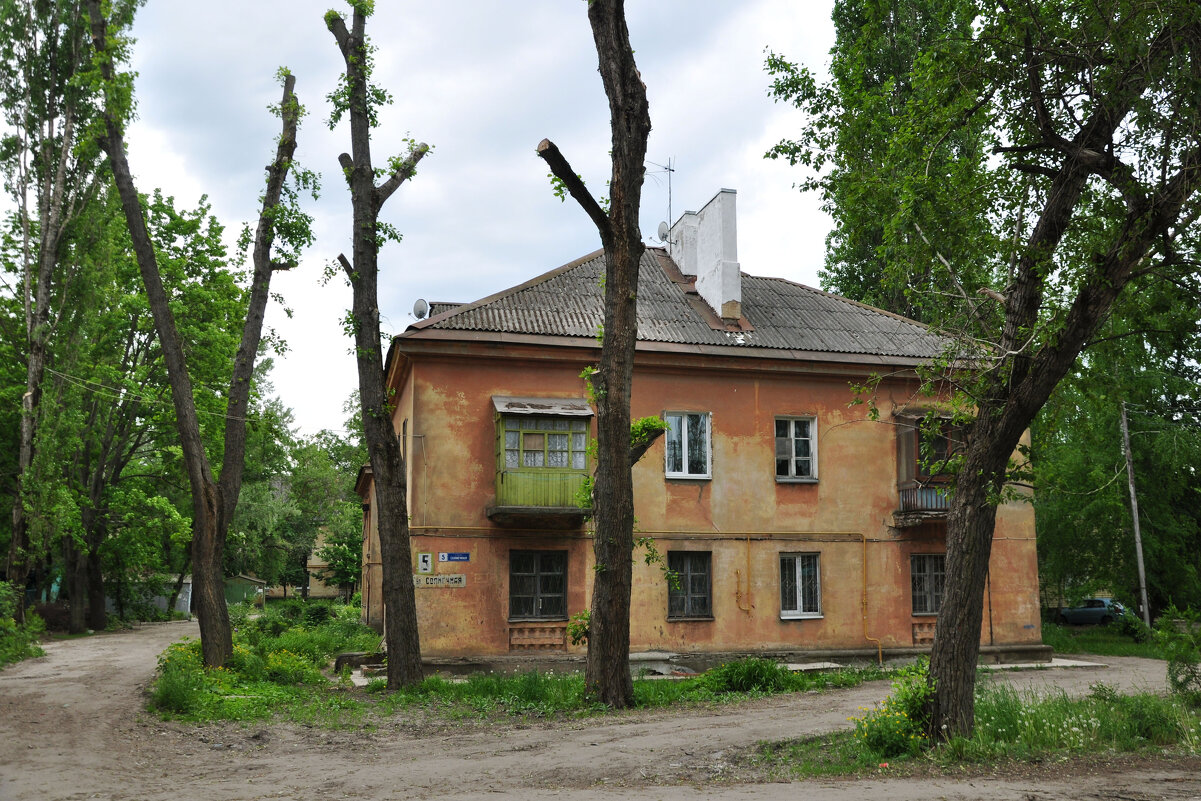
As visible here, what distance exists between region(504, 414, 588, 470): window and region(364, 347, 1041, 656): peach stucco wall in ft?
1.60

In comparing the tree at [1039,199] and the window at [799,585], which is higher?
the tree at [1039,199]

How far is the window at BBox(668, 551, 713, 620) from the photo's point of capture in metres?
19.1

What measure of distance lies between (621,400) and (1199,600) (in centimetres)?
2428

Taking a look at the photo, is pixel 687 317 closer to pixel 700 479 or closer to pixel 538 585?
pixel 700 479

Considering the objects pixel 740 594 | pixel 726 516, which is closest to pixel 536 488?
pixel 726 516

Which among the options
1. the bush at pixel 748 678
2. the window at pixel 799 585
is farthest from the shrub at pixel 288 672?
the window at pixel 799 585

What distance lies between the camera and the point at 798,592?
19.8 meters

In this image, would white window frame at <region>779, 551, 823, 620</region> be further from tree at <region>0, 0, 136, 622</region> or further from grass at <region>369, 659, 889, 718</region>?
tree at <region>0, 0, 136, 622</region>

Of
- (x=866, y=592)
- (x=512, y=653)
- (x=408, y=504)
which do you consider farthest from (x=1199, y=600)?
(x=408, y=504)

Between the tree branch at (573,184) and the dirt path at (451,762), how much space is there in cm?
638

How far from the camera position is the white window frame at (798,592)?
19.6 m

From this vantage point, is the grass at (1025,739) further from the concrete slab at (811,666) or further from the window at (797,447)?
the window at (797,447)

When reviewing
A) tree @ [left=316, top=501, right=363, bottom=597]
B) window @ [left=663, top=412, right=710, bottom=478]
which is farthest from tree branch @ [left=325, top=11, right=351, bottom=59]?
tree @ [left=316, top=501, right=363, bottom=597]

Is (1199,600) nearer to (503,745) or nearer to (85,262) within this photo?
(503,745)
